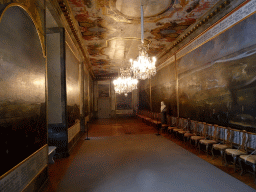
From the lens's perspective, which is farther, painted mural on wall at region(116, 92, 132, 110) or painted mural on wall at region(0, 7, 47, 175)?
painted mural on wall at region(116, 92, 132, 110)

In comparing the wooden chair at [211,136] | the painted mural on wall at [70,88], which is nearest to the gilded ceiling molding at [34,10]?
the painted mural on wall at [70,88]

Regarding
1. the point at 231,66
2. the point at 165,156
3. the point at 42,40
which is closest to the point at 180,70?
the point at 231,66

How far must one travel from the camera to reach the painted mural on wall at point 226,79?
4532mm

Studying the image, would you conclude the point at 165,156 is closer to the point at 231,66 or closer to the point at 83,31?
the point at 231,66

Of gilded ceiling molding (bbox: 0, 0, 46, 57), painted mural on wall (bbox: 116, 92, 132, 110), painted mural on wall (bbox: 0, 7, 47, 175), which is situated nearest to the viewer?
painted mural on wall (bbox: 0, 7, 47, 175)

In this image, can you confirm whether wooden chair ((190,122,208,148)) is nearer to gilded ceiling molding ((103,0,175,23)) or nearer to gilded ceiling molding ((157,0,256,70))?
gilded ceiling molding ((157,0,256,70))

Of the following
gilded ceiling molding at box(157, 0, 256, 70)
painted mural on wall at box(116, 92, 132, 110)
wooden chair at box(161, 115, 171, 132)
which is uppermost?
gilded ceiling molding at box(157, 0, 256, 70)

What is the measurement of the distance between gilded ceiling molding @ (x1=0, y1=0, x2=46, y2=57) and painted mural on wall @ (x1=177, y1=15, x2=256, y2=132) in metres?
5.39

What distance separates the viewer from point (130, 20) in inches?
259

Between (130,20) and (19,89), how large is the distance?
517cm

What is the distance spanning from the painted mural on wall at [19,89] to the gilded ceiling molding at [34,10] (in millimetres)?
87

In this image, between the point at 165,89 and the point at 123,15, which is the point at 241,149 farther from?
the point at 165,89

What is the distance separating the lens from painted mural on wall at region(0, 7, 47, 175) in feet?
7.70

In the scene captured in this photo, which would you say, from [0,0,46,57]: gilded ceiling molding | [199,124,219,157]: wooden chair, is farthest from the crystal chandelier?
[0,0,46,57]: gilded ceiling molding
